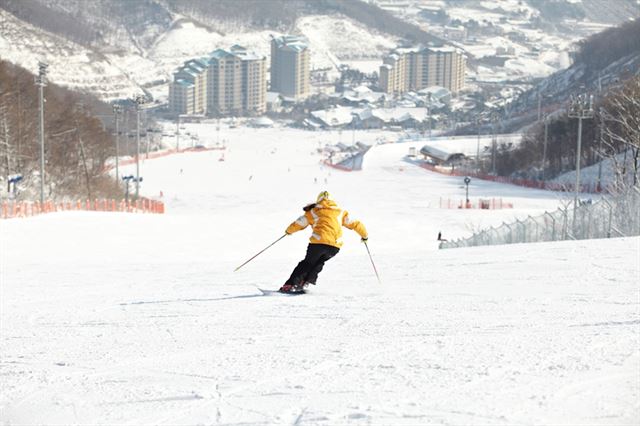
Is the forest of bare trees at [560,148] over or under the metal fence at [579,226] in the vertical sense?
over

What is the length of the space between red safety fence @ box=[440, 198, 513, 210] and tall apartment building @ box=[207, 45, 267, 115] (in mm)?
141972

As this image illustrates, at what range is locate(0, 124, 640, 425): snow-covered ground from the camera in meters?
6.29

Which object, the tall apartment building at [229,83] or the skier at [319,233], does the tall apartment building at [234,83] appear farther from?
the skier at [319,233]

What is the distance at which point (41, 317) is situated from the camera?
33.4 ft

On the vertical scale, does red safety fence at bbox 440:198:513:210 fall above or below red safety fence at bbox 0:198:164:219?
below

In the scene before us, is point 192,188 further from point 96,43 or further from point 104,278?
point 96,43

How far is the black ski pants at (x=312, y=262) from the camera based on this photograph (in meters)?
10.8

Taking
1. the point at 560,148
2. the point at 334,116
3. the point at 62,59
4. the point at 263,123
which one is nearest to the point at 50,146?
the point at 560,148

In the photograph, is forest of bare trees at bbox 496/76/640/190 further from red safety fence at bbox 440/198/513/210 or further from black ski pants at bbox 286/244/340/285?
black ski pants at bbox 286/244/340/285

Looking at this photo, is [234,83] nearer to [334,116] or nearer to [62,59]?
[334,116]

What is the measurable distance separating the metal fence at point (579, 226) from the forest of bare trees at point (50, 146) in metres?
21.7

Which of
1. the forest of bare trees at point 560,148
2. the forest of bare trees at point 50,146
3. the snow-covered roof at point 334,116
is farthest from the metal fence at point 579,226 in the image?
the snow-covered roof at point 334,116

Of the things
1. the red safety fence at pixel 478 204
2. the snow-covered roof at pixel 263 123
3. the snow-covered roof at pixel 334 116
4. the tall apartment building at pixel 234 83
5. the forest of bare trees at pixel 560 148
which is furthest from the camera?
the tall apartment building at pixel 234 83

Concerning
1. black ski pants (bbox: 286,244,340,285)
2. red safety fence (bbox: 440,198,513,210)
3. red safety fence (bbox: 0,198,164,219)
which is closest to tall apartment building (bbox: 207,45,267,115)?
red safety fence (bbox: 440,198,513,210)
